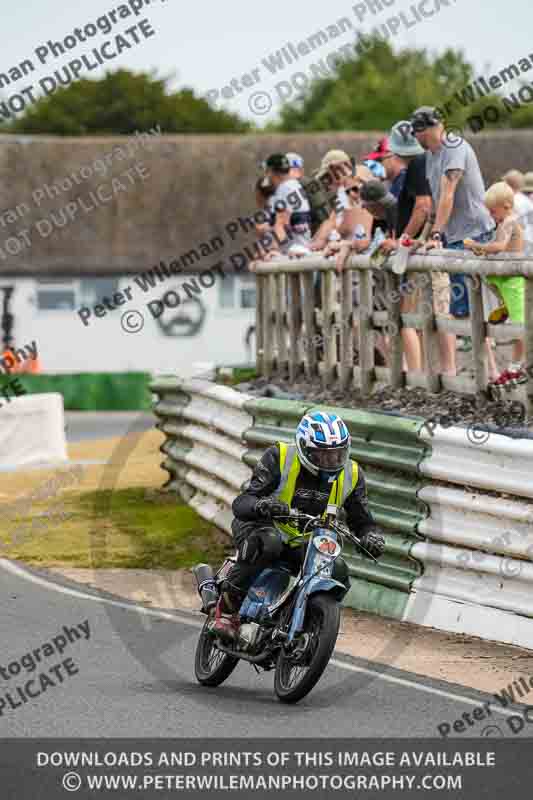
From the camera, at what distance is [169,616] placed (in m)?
11.2

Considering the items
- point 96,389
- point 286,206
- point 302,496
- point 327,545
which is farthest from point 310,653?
point 96,389

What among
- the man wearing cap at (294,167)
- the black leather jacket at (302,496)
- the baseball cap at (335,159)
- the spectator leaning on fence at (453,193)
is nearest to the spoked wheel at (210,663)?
the black leather jacket at (302,496)

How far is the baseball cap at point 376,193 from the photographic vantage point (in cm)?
1287

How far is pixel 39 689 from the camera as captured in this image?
28.7 ft

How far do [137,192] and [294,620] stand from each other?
1971 inches

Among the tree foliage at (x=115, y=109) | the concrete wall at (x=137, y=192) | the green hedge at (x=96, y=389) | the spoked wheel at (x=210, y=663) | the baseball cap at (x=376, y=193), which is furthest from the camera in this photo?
the tree foliage at (x=115, y=109)

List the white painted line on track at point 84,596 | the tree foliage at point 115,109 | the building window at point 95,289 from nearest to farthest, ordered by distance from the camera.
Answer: the white painted line on track at point 84,596, the building window at point 95,289, the tree foliage at point 115,109

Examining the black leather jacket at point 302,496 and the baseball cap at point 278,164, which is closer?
the black leather jacket at point 302,496

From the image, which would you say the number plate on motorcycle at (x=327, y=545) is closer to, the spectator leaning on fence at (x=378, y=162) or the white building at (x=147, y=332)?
the spectator leaning on fence at (x=378, y=162)

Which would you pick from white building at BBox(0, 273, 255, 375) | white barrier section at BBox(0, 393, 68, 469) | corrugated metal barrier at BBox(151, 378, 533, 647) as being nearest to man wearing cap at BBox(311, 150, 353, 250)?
corrugated metal barrier at BBox(151, 378, 533, 647)

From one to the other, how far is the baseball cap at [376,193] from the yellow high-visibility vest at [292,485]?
4.43 m
